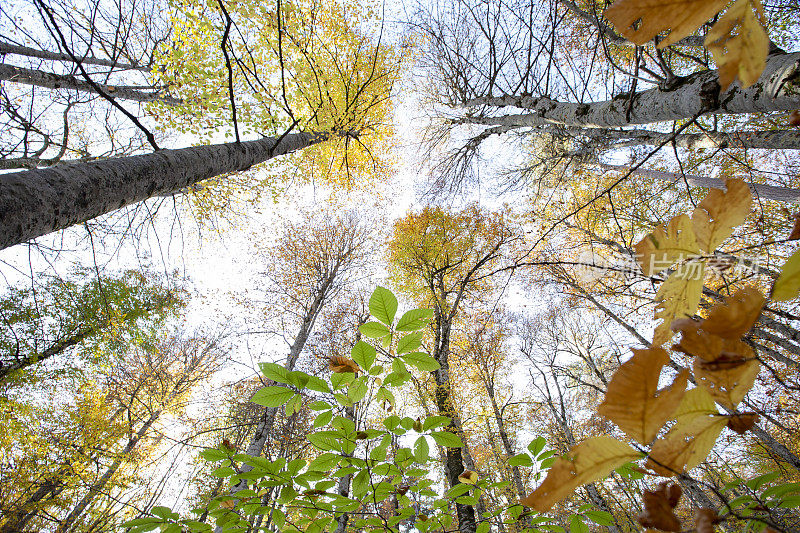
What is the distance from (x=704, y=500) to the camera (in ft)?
18.0

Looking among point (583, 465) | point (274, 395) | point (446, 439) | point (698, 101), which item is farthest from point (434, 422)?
point (698, 101)

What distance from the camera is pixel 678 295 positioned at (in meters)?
0.42

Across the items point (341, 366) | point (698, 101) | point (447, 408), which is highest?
point (447, 408)

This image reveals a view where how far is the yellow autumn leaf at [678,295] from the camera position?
40cm

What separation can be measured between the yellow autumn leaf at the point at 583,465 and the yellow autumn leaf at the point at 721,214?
287 mm

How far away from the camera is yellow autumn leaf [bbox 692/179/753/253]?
0.37 meters

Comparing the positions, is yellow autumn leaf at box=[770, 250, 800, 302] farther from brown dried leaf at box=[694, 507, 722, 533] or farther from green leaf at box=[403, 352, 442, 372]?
green leaf at box=[403, 352, 442, 372]

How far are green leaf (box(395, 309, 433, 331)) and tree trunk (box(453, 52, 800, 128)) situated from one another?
799 mm

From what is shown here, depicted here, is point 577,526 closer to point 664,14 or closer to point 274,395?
point 274,395

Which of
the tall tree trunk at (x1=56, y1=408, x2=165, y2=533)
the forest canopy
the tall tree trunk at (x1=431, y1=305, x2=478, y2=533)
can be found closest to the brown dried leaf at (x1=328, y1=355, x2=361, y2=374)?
the forest canopy

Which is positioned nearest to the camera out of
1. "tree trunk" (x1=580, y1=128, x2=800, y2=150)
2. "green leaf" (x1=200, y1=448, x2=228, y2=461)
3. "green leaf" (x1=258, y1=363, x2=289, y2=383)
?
"green leaf" (x1=258, y1=363, x2=289, y2=383)

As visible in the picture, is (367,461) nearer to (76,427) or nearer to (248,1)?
(248,1)

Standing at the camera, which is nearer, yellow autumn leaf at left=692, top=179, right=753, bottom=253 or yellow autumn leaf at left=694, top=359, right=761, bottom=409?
yellow autumn leaf at left=694, top=359, right=761, bottom=409

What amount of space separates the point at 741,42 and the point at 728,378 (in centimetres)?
30
